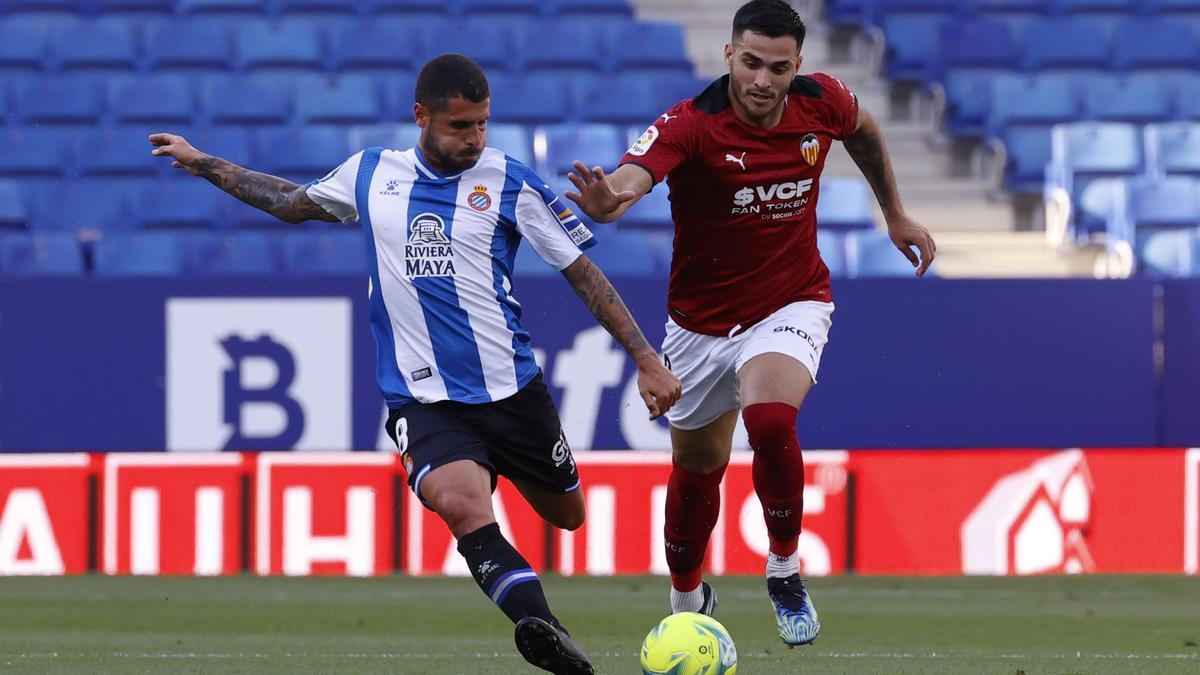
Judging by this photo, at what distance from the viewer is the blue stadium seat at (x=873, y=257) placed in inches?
488

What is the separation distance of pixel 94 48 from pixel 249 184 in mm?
9694

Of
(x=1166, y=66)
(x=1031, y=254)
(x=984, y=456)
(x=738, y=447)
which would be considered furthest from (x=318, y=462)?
(x=1166, y=66)

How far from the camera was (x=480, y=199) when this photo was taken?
212 inches

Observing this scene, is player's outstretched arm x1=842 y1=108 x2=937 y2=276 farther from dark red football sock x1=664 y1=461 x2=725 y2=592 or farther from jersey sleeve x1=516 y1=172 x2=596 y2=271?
jersey sleeve x1=516 y1=172 x2=596 y2=271

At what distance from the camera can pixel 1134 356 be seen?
1087 cm

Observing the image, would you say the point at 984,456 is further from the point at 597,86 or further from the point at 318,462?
the point at 597,86

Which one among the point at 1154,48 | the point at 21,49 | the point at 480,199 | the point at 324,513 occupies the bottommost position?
the point at 324,513

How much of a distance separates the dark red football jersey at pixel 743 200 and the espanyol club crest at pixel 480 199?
0.70 metres

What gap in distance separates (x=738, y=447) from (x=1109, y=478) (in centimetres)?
208

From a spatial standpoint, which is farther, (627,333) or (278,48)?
(278,48)

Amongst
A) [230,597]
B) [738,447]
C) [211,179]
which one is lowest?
[230,597]

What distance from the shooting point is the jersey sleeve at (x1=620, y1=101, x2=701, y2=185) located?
18.9ft

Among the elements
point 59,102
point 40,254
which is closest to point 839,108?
point 40,254

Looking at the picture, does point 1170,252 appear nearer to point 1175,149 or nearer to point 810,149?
point 1175,149
